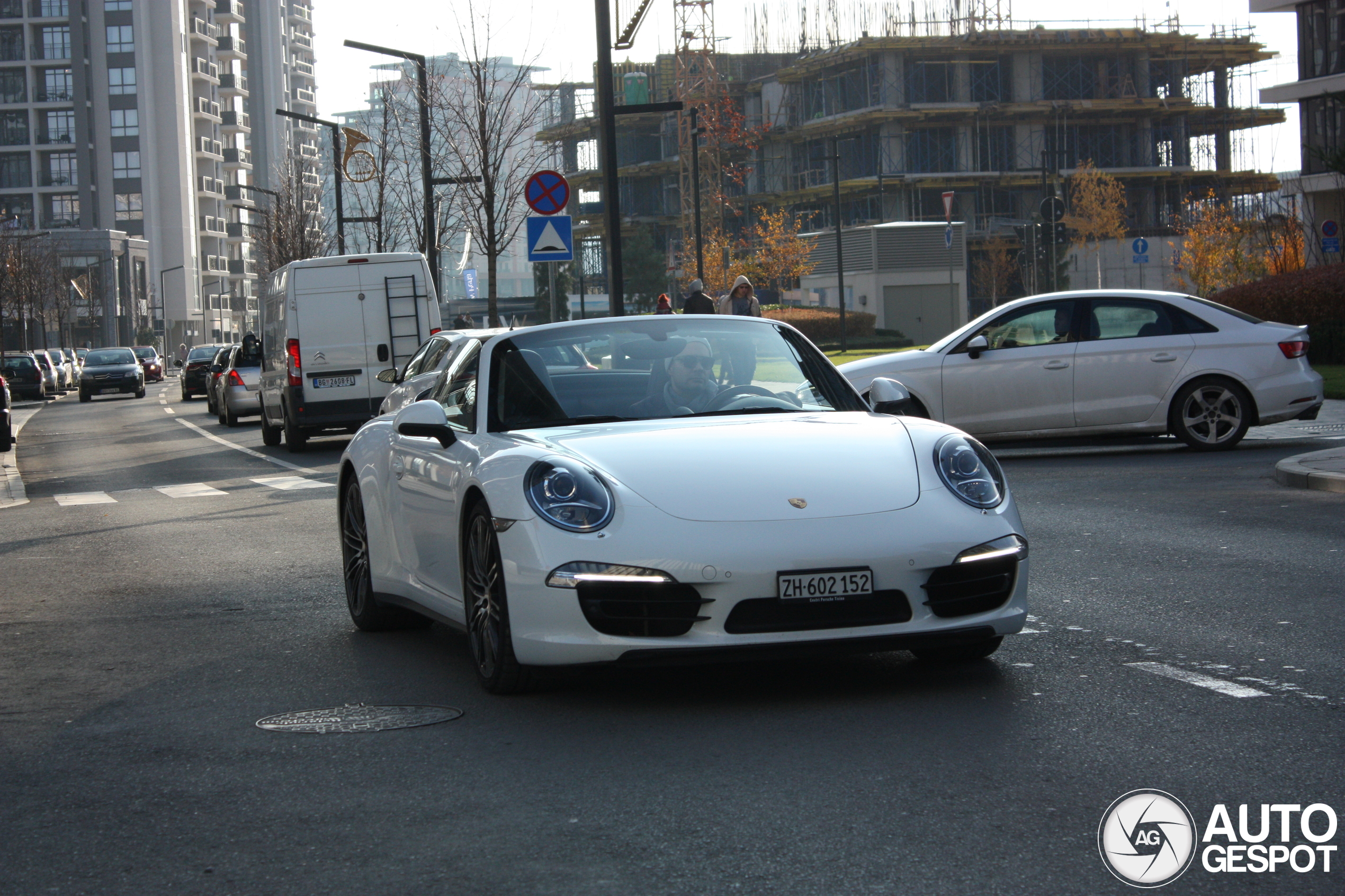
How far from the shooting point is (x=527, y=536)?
5676 mm

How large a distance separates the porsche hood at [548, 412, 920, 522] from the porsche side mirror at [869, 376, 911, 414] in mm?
366

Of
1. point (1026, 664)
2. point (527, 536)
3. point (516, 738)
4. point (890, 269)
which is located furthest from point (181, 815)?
point (890, 269)

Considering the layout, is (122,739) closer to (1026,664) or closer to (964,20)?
(1026,664)

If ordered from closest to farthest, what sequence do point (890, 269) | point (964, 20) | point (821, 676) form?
point (821, 676) → point (890, 269) → point (964, 20)

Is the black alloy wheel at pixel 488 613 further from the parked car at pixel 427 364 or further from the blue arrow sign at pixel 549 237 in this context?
the blue arrow sign at pixel 549 237

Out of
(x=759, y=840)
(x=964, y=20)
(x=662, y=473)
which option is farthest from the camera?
(x=964, y=20)

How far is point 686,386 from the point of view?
6738 mm

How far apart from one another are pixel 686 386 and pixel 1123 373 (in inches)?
396

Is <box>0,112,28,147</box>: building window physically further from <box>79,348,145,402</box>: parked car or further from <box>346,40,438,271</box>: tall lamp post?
<box>346,40,438,271</box>: tall lamp post

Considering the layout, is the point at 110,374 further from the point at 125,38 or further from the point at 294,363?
the point at 125,38

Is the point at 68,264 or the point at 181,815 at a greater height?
the point at 68,264

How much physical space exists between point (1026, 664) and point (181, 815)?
313cm

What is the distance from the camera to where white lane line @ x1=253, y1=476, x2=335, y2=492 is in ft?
57.5

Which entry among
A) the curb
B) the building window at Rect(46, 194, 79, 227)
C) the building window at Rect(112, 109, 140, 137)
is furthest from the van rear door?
the building window at Rect(112, 109, 140, 137)
